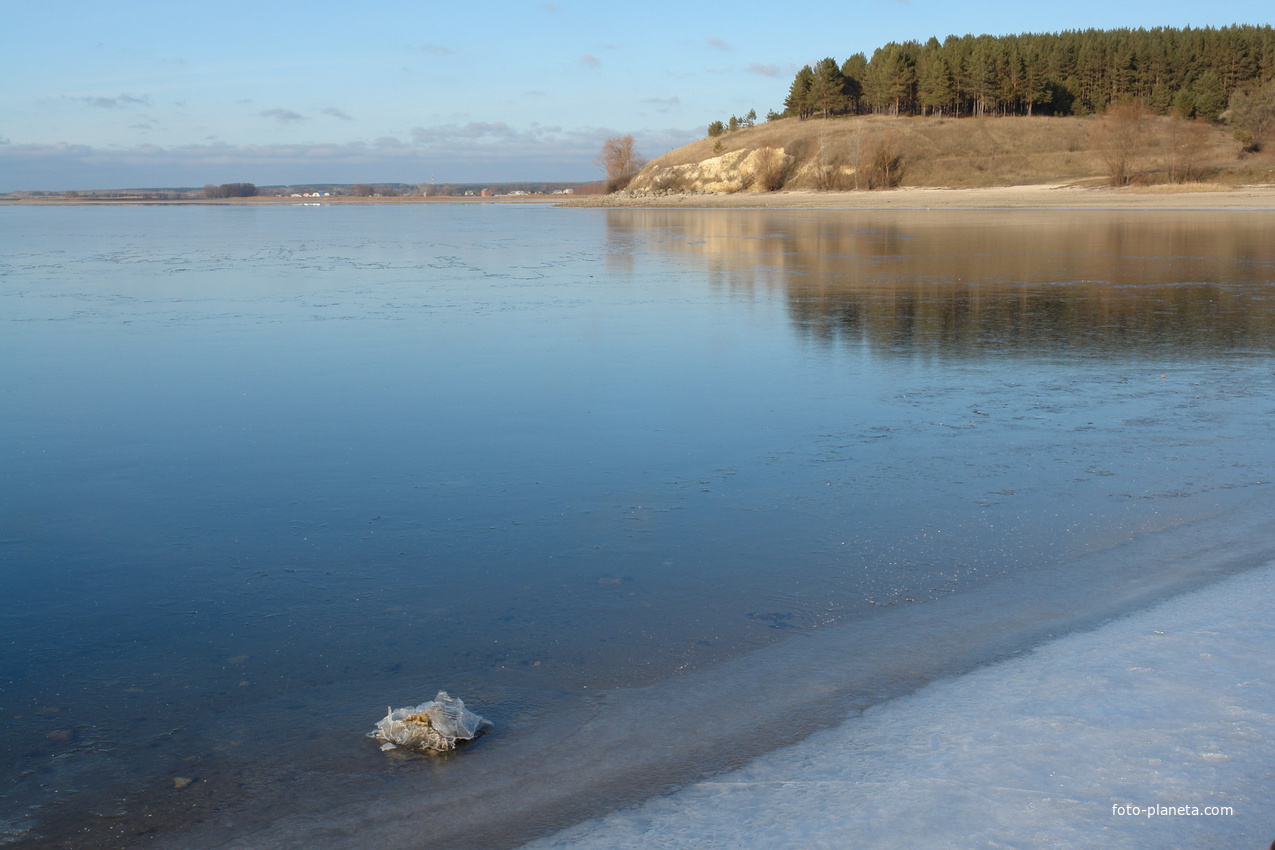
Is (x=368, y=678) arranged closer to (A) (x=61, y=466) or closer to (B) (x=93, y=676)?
(B) (x=93, y=676)

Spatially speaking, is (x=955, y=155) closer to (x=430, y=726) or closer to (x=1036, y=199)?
(x=1036, y=199)

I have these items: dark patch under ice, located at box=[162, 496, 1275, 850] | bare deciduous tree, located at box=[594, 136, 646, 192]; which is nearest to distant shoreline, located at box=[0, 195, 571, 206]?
bare deciduous tree, located at box=[594, 136, 646, 192]

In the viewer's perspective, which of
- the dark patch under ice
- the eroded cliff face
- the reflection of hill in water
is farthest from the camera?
the eroded cliff face

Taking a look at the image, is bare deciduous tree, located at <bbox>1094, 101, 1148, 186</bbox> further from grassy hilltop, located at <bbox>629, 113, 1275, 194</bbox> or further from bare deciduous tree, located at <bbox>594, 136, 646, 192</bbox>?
bare deciduous tree, located at <bbox>594, 136, 646, 192</bbox>

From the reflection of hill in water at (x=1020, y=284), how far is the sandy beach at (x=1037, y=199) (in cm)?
1269

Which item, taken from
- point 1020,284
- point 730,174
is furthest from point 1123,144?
point 1020,284

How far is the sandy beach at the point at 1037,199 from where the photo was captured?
41.7 meters

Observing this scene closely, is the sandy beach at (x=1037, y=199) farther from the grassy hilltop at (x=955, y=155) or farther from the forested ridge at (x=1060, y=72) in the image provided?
the forested ridge at (x=1060, y=72)

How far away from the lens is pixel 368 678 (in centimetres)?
369

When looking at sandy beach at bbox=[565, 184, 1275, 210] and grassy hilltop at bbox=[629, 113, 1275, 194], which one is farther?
grassy hilltop at bbox=[629, 113, 1275, 194]

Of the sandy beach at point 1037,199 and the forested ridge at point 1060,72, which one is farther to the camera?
the forested ridge at point 1060,72

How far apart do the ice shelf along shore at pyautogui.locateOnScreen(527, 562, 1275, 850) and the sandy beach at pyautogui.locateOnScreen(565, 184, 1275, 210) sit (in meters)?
41.2

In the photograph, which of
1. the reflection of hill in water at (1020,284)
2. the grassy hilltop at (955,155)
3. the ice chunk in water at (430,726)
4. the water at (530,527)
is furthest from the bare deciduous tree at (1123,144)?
the ice chunk in water at (430,726)

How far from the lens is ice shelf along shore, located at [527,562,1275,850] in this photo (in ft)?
8.56
